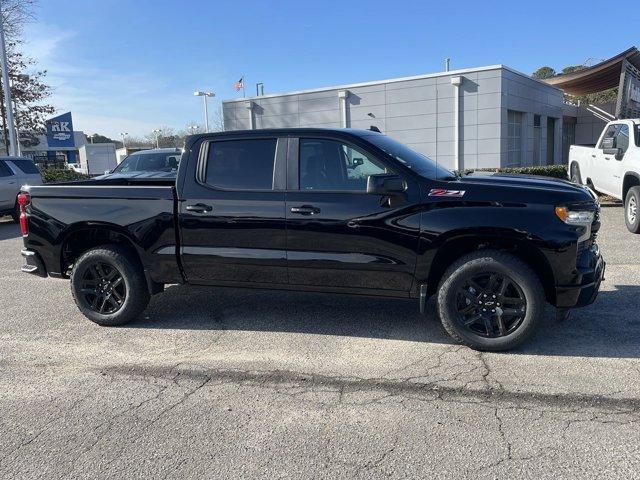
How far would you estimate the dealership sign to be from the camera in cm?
2830

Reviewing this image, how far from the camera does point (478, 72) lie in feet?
64.7

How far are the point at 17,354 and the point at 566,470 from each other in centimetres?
441

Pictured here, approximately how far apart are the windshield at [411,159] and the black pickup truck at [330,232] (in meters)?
0.02

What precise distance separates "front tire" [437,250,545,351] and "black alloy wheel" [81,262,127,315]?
3.14 m

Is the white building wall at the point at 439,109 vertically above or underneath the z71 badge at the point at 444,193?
above

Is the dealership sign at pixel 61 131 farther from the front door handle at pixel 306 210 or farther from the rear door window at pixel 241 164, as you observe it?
the front door handle at pixel 306 210

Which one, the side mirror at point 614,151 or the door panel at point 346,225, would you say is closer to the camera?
the door panel at point 346,225

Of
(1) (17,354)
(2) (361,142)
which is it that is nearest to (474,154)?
(2) (361,142)

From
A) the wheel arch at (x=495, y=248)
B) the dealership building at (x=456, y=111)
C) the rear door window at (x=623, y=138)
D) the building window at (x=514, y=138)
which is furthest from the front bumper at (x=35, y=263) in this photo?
the building window at (x=514, y=138)

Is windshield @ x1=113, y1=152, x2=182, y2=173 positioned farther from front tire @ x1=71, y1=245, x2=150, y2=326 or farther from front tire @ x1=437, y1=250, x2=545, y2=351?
front tire @ x1=437, y1=250, x2=545, y2=351

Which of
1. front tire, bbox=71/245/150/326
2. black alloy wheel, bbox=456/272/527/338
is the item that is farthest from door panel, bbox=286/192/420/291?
front tire, bbox=71/245/150/326

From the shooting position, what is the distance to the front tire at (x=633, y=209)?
9.36m

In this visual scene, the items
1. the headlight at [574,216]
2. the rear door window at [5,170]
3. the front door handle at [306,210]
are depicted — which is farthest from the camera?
the rear door window at [5,170]

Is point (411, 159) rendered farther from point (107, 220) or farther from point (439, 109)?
point (439, 109)
